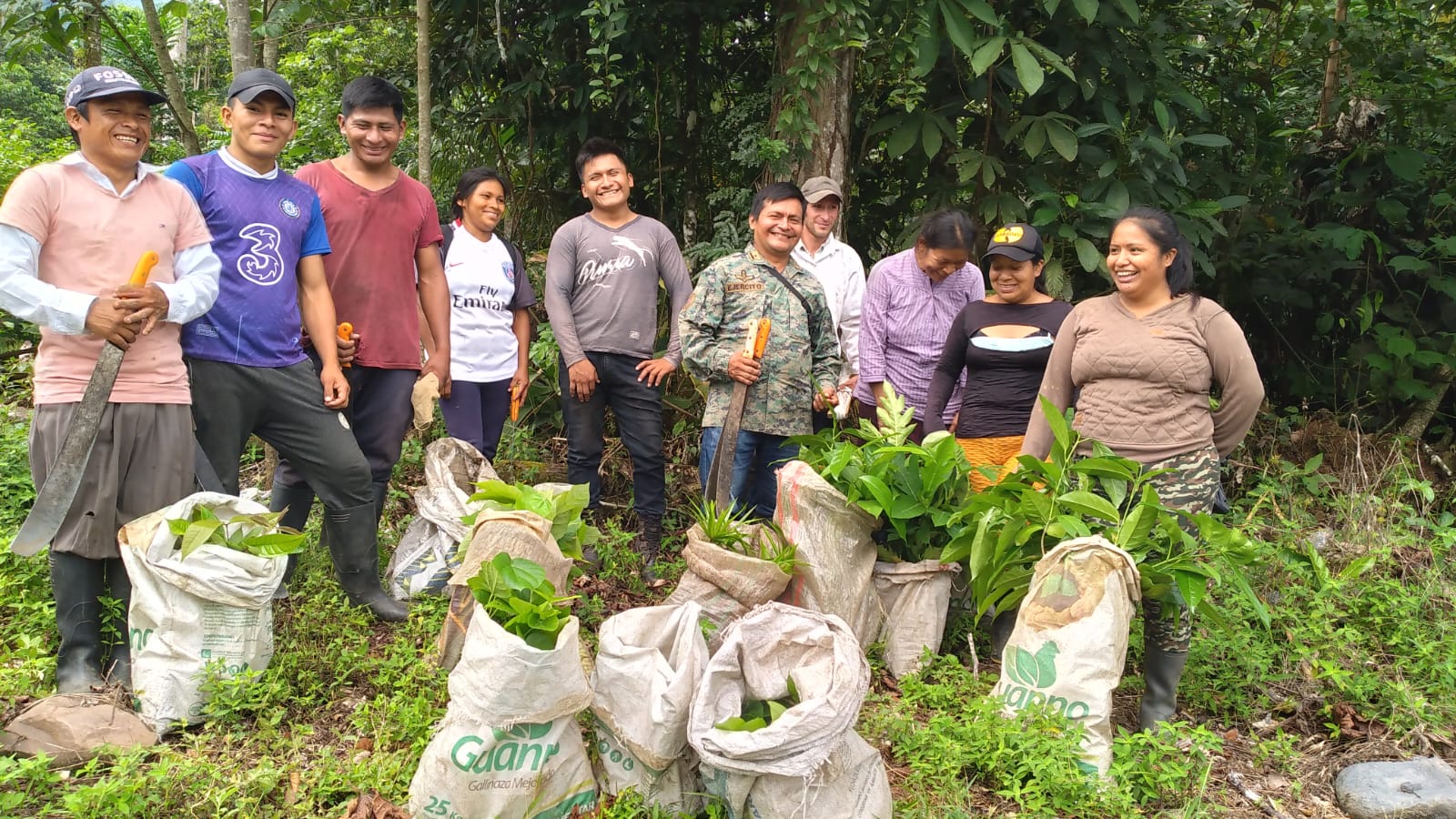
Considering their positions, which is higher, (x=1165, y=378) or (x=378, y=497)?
(x=1165, y=378)

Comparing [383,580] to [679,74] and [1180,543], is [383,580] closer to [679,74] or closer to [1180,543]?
[1180,543]

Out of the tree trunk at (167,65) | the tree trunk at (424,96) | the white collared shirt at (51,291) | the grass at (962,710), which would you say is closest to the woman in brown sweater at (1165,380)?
the grass at (962,710)

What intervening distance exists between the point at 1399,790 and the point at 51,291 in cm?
383

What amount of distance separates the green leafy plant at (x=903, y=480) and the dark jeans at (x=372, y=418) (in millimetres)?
1417

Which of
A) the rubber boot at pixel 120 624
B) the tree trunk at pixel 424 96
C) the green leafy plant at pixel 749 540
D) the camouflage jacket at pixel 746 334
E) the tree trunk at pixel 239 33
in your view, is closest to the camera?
the rubber boot at pixel 120 624

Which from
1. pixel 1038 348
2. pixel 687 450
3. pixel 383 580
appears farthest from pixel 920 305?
pixel 383 580

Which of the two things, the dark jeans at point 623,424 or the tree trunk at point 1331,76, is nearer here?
the dark jeans at point 623,424

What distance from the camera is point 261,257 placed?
305 centimetres

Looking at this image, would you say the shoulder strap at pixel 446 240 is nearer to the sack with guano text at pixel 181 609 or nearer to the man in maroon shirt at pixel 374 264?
the man in maroon shirt at pixel 374 264

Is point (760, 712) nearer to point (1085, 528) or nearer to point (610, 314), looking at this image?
point (1085, 528)

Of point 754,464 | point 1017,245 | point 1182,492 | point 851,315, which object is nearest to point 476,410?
point 754,464

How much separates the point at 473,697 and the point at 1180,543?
1919mm

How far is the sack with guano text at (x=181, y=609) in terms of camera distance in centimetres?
261

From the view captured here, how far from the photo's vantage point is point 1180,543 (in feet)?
9.12
